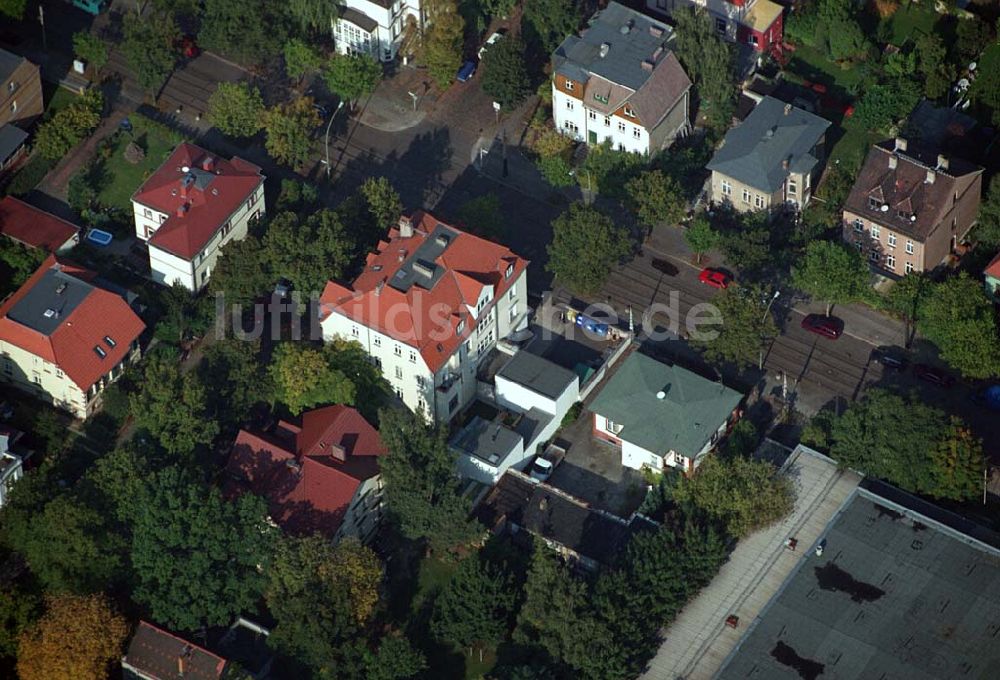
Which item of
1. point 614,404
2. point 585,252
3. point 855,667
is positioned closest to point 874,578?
point 855,667

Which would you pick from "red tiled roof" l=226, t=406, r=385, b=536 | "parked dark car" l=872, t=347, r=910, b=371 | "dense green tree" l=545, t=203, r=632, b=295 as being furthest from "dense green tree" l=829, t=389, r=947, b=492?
"red tiled roof" l=226, t=406, r=385, b=536

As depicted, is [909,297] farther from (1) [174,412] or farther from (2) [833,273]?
(1) [174,412]

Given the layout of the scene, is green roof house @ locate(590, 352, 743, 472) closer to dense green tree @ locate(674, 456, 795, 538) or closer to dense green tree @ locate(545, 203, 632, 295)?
dense green tree @ locate(674, 456, 795, 538)

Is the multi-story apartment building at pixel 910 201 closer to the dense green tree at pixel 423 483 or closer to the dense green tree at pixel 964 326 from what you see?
the dense green tree at pixel 964 326

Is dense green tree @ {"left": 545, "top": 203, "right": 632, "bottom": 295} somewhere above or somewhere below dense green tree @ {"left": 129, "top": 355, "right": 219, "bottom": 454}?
above

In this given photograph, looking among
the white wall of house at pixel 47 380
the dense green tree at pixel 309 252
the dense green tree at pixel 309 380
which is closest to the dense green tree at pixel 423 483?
the dense green tree at pixel 309 380
